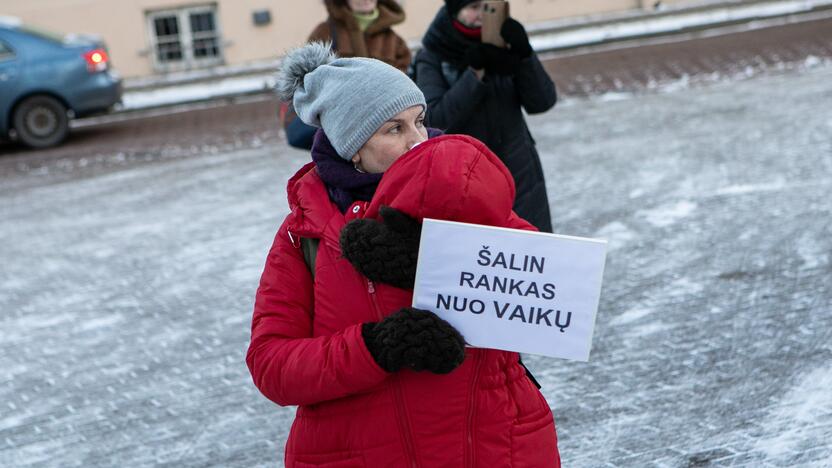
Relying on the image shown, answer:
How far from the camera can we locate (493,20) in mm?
4707

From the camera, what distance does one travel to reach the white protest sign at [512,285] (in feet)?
7.77

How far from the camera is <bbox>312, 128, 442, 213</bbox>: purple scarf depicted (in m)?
2.58

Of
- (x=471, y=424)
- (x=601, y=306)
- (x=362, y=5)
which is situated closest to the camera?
(x=471, y=424)

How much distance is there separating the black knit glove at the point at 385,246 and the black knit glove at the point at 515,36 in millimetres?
2370

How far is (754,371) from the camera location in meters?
5.16

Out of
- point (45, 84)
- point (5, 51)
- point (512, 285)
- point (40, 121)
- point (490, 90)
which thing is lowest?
point (40, 121)

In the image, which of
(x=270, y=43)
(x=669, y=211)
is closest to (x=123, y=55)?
(x=270, y=43)

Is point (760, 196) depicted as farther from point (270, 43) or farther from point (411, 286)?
point (270, 43)

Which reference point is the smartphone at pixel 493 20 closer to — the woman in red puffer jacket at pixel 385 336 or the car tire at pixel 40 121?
the woman in red puffer jacket at pixel 385 336

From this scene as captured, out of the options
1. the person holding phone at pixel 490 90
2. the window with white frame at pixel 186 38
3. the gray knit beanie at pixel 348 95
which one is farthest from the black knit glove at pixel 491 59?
the window with white frame at pixel 186 38

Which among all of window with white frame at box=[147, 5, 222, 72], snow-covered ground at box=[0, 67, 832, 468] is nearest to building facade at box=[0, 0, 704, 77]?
window with white frame at box=[147, 5, 222, 72]

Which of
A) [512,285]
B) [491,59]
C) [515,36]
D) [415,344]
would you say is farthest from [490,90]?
[415,344]

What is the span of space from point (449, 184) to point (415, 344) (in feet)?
1.00

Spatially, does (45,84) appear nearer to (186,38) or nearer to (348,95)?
(186,38)
